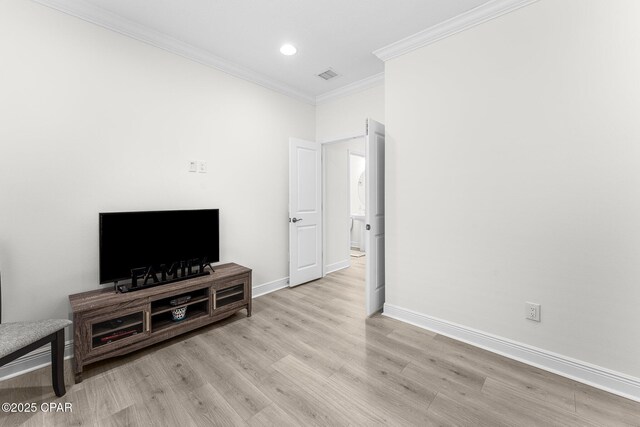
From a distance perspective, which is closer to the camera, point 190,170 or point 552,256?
point 552,256

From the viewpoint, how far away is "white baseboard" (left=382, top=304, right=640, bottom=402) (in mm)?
1751

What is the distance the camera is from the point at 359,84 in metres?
3.63

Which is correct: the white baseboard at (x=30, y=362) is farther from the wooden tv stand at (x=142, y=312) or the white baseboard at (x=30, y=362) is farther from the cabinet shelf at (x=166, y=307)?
the cabinet shelf at (x=166, y=307)

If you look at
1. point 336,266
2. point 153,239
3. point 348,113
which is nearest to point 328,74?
point 348,113

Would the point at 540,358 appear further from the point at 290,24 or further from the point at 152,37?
the point at 152,37

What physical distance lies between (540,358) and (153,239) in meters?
3.28

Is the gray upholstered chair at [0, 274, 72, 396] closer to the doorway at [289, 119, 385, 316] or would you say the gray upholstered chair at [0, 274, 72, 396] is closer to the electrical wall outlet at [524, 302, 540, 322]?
the doorway at [289, 119, 385, 316]

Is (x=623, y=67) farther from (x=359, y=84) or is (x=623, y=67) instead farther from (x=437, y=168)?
(x=359, y=84)

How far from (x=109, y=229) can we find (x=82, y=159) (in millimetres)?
610

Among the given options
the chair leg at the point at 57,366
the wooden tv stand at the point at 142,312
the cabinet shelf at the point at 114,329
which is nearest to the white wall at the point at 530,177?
the wooden tv stand at the point at 142,312

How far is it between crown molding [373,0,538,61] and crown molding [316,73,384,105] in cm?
57

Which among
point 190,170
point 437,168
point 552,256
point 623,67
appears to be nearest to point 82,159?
point 190,170

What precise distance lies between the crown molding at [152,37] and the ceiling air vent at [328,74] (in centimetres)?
58

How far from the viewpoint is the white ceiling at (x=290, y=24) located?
2.21 m
